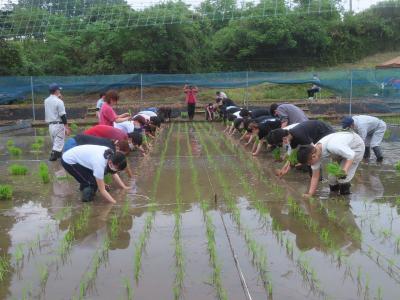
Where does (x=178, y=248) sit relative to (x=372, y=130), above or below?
below

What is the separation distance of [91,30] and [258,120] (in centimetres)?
1956

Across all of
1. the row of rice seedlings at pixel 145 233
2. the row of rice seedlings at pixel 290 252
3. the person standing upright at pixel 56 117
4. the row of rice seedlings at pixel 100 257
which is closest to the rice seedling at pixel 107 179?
the row of rice seedlings at pixel 145 233

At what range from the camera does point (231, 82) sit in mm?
20219

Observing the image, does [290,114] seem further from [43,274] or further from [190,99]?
[190,99]

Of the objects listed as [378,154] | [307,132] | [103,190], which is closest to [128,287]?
[103,190]

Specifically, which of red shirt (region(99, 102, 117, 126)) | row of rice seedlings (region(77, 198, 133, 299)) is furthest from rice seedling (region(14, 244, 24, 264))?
red shirt (region(99, 102, 117, 126))

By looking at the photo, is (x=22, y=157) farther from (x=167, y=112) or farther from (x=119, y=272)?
(x=167, y=112)

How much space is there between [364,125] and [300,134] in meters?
2.36

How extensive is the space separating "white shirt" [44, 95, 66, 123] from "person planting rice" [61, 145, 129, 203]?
316cm

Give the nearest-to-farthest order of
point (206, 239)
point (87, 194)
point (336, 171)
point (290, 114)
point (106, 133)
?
point (206, 239)
point (336, 171)
point (87, 194)
point (106, 133)
point (290, 114)

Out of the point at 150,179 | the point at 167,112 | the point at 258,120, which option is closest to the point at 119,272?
the point at 150,179

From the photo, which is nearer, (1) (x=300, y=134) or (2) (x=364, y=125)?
(1) (x=300, y=134)

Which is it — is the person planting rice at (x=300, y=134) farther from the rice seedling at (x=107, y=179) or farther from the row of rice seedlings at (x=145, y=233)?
the rice seedling at (x=107, y=179)

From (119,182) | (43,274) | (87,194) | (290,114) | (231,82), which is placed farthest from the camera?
(231,82)
